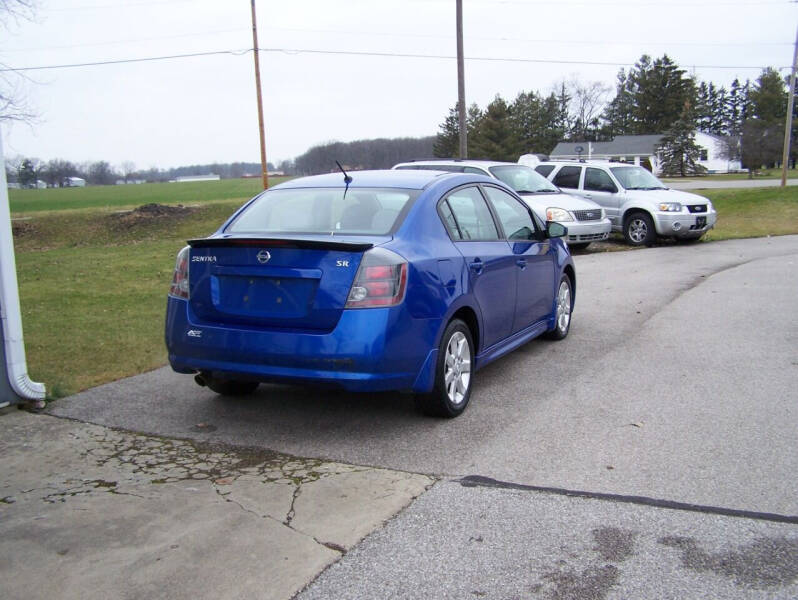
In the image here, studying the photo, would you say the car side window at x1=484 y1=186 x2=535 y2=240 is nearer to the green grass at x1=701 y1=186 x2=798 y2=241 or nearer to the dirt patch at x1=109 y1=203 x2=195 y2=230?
the green grass at x1=701 y1=186 x2=798 y2=241

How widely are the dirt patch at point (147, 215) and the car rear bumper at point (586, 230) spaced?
1645 centimetres

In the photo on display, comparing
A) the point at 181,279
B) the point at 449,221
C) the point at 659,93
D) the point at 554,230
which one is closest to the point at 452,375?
the point at 449,221

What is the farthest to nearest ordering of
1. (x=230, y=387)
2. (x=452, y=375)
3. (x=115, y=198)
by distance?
(x=115, y=198) < (x=230, y=387) < (x=452, y=375)

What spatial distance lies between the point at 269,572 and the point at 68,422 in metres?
2.75

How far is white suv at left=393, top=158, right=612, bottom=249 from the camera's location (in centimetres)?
1441

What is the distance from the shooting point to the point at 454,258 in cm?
519

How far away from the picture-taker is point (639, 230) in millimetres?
17031

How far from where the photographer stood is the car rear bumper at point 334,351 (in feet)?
14.6

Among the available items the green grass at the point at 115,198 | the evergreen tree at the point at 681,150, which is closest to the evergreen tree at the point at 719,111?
the evergreen tree at the point at 681,150

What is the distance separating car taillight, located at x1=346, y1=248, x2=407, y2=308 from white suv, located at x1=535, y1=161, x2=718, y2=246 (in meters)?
13.5

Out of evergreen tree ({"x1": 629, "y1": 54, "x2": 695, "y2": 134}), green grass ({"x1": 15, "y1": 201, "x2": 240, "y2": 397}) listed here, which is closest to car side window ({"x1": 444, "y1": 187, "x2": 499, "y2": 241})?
green grass ({"x1": 15, "y1": 201, "x2": 240, "y2": 397})

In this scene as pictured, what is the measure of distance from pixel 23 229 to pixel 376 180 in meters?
24.6

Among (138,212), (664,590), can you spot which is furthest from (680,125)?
(664,590)

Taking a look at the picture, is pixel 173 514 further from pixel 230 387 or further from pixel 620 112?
pixel 620 112
